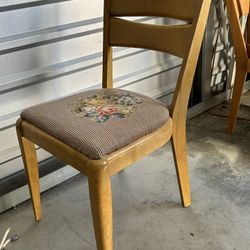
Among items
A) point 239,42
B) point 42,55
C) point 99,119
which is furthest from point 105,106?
point 239,42

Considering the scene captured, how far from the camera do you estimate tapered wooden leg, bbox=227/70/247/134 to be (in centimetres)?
194

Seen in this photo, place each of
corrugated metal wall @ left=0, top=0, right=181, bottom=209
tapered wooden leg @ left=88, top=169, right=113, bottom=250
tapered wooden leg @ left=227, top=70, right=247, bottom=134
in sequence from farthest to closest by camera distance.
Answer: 1. tapered wooden leg @ left=227, top=70, right=247, bottom=134
2. corrugated metal wall @ left=0, top=0, right=181, bottom=209
3. tapered wooden leg @ left=88, top=169, right=113, bottom=250

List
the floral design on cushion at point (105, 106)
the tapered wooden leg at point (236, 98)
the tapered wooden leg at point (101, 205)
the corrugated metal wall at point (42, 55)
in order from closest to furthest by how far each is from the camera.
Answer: the tapered wooden leg at point (101, 205) < the floral design on cushion at point (105, 106) < the corrugated metal wall at point (42, 55) < the tapered wooden leg at point (236, 98)

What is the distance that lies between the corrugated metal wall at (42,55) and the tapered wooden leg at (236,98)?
2.04 feet

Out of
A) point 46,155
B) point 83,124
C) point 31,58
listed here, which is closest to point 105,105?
point 83,124

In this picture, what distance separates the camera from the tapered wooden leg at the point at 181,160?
132 cm

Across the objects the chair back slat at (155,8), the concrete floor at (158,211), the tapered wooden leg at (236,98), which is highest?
the chair back slat at (155,8)

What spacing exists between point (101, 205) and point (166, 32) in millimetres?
616

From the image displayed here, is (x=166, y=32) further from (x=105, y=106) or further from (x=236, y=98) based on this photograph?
(x=236, y=98)

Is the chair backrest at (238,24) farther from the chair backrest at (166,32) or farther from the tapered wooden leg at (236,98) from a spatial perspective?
the chair backrest at (166,32)

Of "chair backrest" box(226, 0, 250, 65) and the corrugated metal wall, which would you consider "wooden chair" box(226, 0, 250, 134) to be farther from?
the corrugated metal wall

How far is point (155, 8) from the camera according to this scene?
1332mm

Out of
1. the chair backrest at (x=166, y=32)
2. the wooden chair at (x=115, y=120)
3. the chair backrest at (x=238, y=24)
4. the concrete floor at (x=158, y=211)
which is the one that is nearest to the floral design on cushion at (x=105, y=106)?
the wooden chair at (x=115, y=120)

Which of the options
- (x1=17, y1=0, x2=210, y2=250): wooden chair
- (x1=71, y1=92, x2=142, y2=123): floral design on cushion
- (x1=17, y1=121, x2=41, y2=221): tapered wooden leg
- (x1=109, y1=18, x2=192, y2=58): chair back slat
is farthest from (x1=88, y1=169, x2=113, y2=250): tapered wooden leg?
(x1=109, y1=18, x2=192, y2=58): chair back slat
